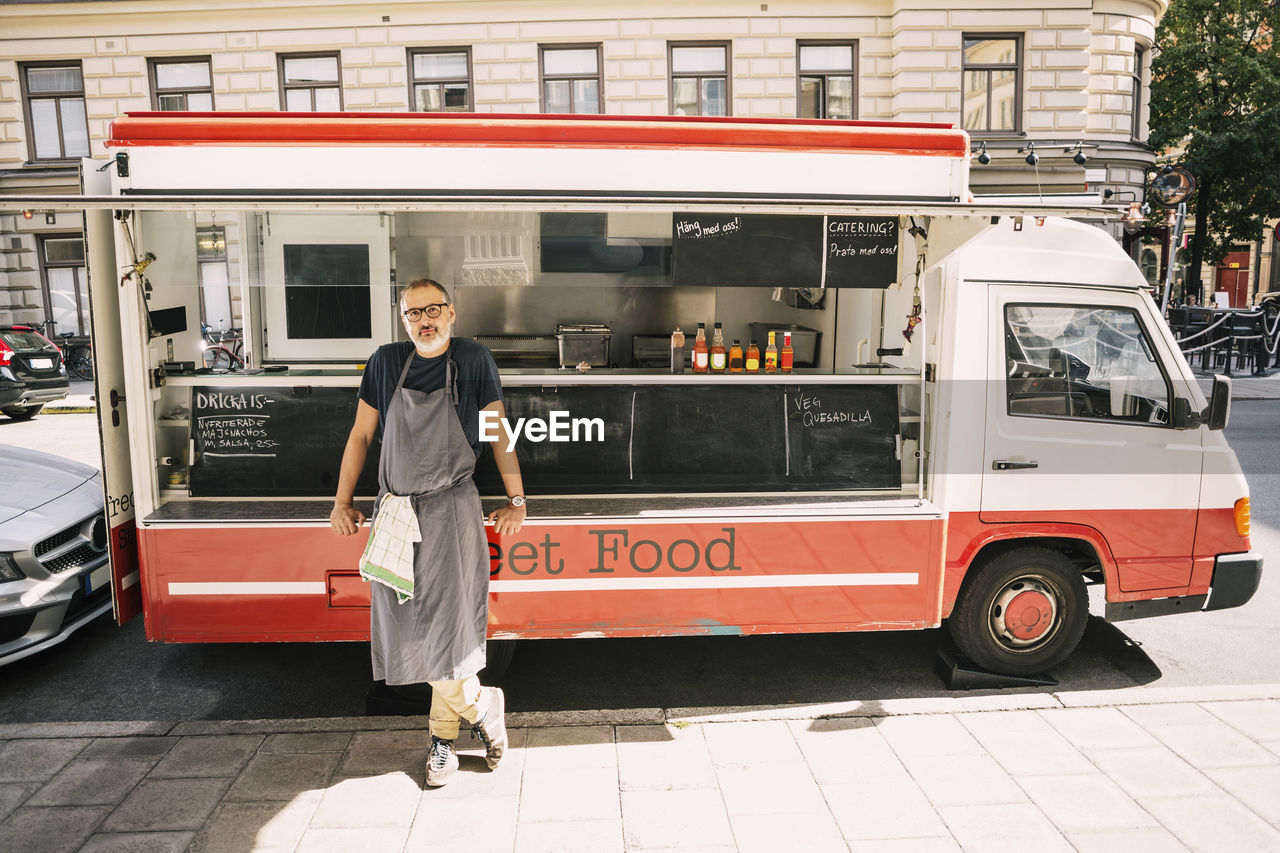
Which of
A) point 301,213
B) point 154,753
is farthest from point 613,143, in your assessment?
point 154,753

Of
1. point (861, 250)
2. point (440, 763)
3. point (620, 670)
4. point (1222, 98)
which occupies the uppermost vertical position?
point (1222, 98)

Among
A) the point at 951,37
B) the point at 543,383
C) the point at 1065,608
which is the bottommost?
the point at 1065,608

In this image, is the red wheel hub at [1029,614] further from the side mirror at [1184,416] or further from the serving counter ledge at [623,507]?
the side mirror at [1184,416]

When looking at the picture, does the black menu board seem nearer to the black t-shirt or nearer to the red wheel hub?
the black t-shirt

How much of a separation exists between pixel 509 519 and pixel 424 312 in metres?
0.99

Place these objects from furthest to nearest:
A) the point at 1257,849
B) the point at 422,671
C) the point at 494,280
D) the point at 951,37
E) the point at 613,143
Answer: the point at 951,37, the point at 494,280, the point at 613,143, the point at 422,671, the point at 1257,849

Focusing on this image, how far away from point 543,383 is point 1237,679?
401 centimetres

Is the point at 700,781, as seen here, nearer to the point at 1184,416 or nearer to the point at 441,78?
the point at 1184,416

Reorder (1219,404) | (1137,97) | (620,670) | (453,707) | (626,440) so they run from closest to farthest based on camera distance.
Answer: (453,707) < (1219,404) < (626,440) < (620,670) < (1137,97)

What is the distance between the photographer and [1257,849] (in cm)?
337

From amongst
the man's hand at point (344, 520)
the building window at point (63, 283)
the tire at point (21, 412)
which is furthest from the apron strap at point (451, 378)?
the building window at point (63, 283)

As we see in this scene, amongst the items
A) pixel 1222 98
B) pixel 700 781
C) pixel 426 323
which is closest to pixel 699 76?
pixel 426 323

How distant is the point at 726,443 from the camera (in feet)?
16.3

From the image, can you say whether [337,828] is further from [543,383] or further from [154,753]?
[543,383]
